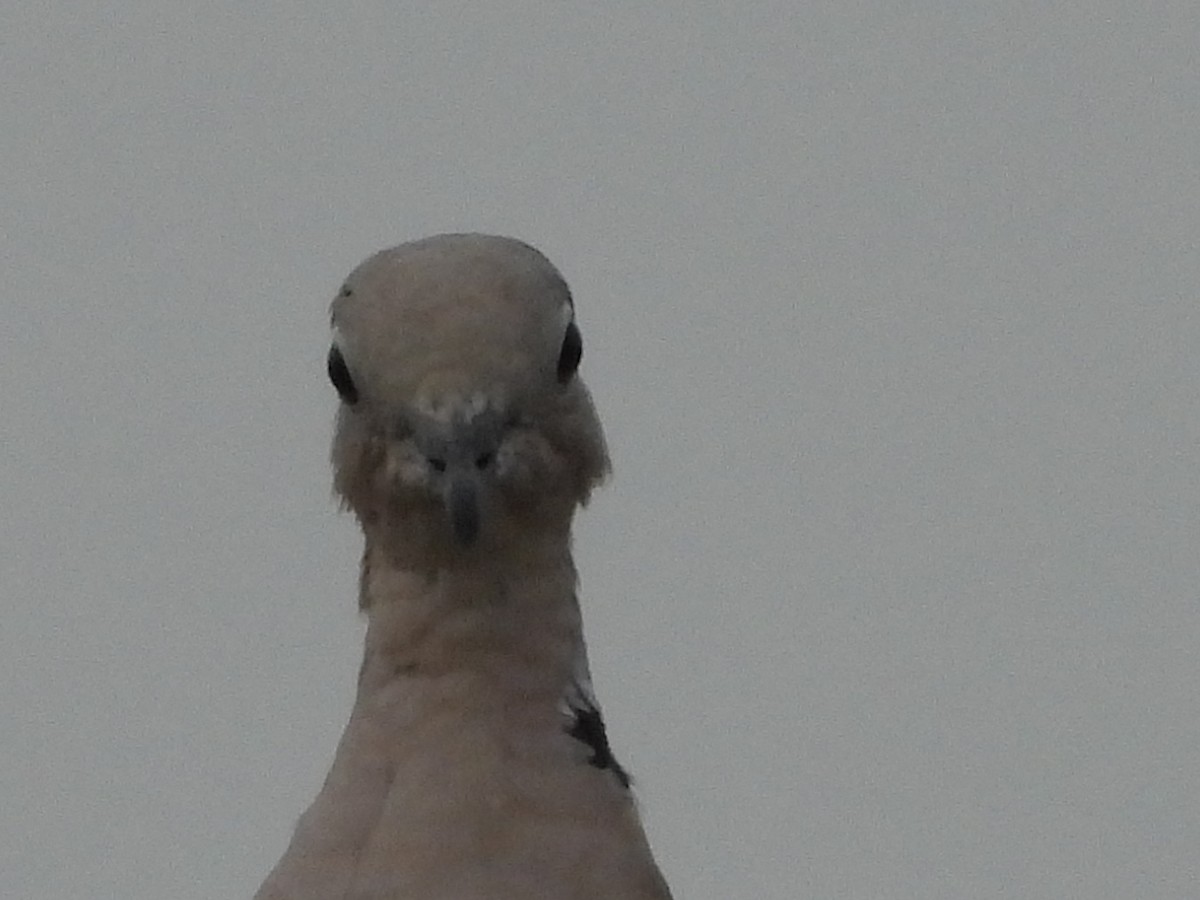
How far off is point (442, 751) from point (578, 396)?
687mm

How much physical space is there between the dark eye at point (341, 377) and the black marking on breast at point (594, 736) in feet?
2.25

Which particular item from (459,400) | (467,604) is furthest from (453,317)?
(467,604)

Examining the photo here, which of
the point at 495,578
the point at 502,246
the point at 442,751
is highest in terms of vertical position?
the point at 502,246

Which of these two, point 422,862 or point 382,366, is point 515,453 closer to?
point 382,366

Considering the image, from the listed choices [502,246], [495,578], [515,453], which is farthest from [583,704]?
[502,246]

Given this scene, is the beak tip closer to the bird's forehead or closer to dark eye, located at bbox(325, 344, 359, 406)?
the bird's forehead

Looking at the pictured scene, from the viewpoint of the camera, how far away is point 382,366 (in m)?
3.50

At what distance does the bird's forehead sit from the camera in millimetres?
3449

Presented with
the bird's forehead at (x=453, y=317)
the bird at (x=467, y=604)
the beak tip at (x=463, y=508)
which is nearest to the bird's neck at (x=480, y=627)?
the bird at (x=467, y=604)

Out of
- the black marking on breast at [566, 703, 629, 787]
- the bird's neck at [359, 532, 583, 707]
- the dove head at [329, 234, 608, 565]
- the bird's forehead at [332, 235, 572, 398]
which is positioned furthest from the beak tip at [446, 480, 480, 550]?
the black marking on breast at [566, 703, 629, 787]

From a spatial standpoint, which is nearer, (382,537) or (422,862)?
(422,862)

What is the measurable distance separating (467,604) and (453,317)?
554mm

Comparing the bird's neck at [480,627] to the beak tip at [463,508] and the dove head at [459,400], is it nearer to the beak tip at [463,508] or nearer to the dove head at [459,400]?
the dove head at [459,400]

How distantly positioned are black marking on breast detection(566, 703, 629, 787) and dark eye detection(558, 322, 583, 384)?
601mm
